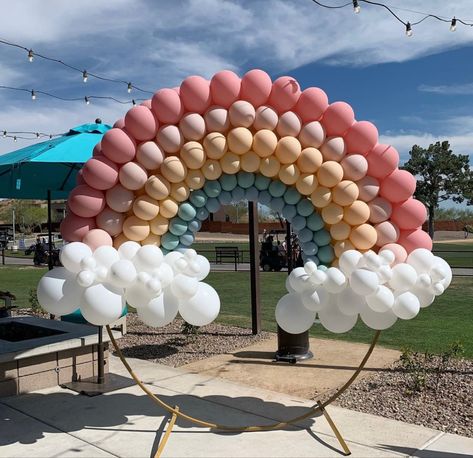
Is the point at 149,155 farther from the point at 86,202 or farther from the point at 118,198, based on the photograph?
the point at 86,202

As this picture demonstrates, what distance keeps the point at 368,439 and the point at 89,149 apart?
489 cm

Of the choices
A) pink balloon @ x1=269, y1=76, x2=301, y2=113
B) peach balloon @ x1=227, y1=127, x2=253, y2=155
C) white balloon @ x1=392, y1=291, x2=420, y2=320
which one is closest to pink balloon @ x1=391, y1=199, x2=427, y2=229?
white balloon @ x1=392, y1=291, x2=420, y2=320

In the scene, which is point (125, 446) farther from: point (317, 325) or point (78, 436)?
point (317, 325)

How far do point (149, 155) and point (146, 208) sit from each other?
48 centimetres

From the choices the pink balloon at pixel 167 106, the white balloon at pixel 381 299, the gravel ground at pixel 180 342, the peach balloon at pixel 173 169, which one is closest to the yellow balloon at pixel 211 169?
the peach balloon at pixel 173 169

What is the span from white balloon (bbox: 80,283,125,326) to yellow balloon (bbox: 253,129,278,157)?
181 centimetres

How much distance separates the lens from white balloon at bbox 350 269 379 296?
4332 mm

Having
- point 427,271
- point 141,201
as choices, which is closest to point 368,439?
point 427,271

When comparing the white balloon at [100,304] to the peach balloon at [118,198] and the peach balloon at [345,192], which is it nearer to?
the peach balloon at [118,198]

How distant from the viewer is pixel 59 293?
4.41 metres

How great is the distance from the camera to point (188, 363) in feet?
25.0

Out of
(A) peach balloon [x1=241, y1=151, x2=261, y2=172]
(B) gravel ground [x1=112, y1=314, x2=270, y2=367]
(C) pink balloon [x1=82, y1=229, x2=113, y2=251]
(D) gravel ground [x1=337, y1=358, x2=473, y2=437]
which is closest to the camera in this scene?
(C) pink balloon [x1=82, y1=229, x2=113, y2=251]

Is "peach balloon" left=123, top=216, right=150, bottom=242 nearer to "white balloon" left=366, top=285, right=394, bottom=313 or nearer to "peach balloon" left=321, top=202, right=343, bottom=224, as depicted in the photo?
"peach balloon" left=321, top=202, right=343, bottom=224

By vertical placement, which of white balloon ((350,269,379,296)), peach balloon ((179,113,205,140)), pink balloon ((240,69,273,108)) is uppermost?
pink balloon ((240,69,273,108))
